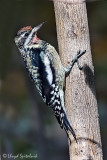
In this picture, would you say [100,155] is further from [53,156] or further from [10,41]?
[53,156]

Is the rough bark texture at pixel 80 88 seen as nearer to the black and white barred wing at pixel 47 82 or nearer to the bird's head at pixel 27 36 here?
the black and white barred wing at pixel 47 82

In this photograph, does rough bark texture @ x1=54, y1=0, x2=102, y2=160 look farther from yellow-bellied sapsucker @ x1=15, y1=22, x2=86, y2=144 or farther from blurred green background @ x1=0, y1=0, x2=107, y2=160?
blurred green background @ x1=0, y1=0, x2=107, y2=160

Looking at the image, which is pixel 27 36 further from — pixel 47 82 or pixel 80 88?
pixel 80 88

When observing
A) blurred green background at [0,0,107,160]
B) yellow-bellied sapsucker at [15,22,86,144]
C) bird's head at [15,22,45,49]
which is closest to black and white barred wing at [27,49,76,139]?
yellow-bellied sapsucker at [15,22,86,144]

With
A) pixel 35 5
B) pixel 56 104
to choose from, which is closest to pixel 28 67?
pixel 56 104

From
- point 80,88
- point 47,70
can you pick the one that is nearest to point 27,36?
point 47,70
